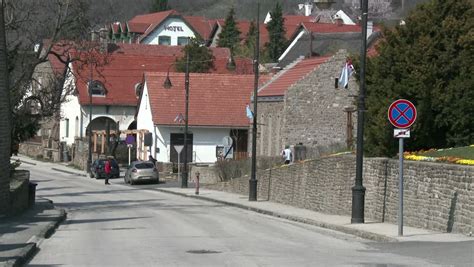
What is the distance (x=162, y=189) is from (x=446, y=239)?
111ft

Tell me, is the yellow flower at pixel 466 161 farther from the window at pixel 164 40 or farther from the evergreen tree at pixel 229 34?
the window at pixel 164 40

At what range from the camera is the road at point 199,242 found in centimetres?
1582

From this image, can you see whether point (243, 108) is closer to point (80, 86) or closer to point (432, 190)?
point (80, 86)

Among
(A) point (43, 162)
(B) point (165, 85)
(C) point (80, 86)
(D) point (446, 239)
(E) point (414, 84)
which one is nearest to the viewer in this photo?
(D) point (446, 239)

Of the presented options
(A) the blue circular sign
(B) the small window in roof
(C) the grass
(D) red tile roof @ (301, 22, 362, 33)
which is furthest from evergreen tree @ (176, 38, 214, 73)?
(C) the grass

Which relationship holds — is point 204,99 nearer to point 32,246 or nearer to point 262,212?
point 262,212

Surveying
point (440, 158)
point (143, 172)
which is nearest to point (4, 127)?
point (440, 158)

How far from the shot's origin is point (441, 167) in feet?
71.3

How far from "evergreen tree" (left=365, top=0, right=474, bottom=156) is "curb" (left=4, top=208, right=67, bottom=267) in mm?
11217

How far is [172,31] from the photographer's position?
5054 inches

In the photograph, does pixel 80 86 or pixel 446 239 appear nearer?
pixel 446 239

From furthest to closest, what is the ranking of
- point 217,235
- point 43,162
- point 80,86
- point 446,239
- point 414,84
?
point 43,162
point 80,86
point 414,84
point 217,235
point 446,239

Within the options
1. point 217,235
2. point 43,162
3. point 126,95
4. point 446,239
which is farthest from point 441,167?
point 43,162

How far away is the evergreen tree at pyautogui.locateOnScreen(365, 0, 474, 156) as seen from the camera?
2766 cm
